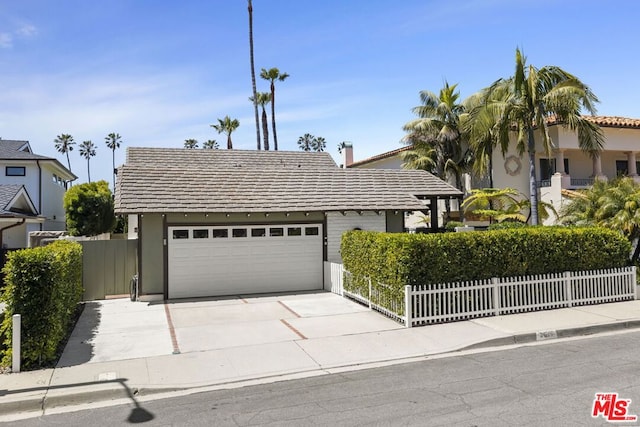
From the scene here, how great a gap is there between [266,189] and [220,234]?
251cm

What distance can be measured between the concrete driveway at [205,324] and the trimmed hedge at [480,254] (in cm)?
129

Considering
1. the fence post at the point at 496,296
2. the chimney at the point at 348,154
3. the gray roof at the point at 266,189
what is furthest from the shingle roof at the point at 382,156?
the fence post at the point at 496,296

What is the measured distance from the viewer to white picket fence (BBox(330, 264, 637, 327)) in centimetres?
1069

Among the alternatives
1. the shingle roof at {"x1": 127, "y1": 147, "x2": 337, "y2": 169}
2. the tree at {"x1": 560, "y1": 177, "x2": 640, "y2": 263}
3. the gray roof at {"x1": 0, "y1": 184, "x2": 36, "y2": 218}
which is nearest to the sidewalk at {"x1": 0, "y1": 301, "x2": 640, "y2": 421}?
the tree at {"x1": 560, "y1": 177, "x2": 640, "y2": 263}

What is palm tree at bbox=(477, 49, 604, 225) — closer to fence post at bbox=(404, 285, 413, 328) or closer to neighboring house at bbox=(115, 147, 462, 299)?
neighboring house at bbox=(115, 147, 462, 299)

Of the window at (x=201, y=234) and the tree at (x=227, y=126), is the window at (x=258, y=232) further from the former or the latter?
the tree at (x=227, y=126)

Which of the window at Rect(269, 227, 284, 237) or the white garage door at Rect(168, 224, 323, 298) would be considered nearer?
the white garage door at Rect(168, 224, 323, 298)

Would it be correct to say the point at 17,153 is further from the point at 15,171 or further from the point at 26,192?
the point at 26,192

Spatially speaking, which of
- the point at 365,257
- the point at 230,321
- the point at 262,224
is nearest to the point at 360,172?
the point at 262,224

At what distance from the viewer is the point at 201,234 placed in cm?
1480

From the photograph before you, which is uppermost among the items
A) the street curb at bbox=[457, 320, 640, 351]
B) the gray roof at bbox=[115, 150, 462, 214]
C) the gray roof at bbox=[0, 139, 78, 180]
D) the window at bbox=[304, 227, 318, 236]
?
the gray roof at bbox=[0, 139, 78, 180]

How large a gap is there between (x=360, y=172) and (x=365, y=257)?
7.50 metres

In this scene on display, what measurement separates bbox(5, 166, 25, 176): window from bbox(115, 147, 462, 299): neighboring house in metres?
19.2

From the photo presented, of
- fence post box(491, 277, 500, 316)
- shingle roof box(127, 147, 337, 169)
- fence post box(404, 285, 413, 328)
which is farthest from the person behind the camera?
shingle roof box(127, 147, 337, 169)
